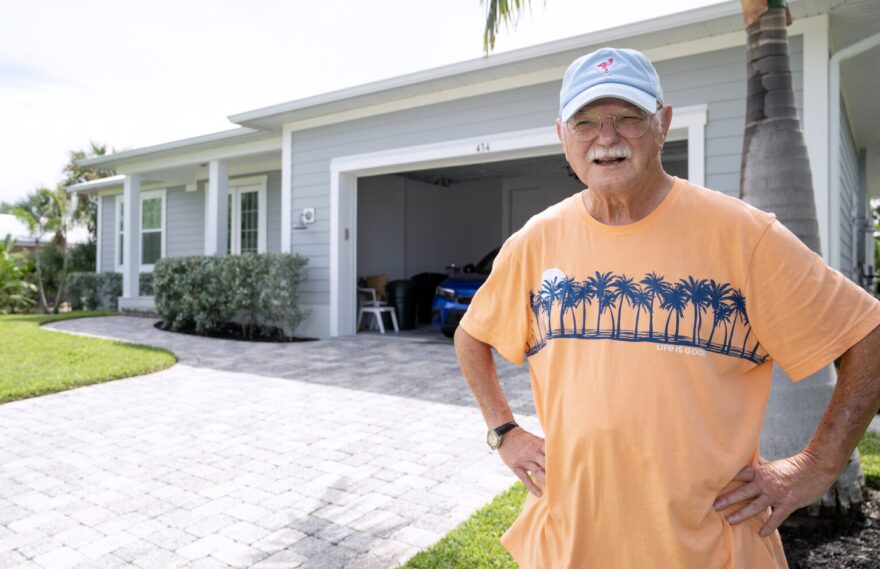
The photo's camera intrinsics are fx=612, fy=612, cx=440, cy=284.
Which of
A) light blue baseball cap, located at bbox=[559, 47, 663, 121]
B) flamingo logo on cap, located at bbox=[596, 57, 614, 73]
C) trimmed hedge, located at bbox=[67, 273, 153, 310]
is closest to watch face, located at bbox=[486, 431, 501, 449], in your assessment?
light blue baseball cap, located at bbox=[559, 47, 663, 121]

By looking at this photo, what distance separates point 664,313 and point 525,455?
1.72 feet

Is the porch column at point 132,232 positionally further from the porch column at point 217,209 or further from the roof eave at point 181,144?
the porch column at point 217,209

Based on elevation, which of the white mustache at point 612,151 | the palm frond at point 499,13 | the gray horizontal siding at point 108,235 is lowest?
the white mustache at point 612,151

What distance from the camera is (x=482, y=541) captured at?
9.24 ft

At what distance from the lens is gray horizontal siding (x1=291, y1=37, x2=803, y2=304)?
6.72 meters

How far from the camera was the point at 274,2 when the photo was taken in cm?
810

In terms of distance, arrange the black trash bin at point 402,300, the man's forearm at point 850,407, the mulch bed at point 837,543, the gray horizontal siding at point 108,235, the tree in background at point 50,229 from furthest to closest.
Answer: the tree in background at point 50,229 < the gray horizontal siding at point 108,235 < the black trash bin at point 402,300 < the mulch bed at point 837,543 < the man's forearm at point 850,407

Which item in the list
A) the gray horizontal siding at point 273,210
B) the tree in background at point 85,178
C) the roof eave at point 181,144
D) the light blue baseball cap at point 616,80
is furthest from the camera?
the tree in background at point 85,178

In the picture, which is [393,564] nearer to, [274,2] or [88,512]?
[88,512]

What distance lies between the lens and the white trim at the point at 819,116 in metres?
6.09

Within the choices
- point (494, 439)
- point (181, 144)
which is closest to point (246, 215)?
point (181, 144)

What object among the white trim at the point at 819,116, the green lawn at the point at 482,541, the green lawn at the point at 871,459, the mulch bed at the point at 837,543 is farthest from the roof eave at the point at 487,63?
the mulch bed at the point at 837,543

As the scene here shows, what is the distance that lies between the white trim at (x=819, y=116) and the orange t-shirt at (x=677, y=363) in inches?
226

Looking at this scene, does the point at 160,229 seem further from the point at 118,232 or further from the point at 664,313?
the point at 664,313
